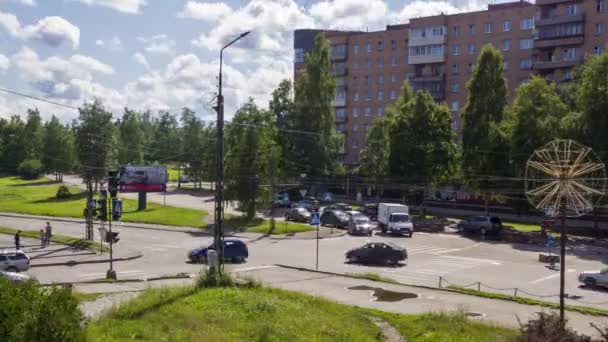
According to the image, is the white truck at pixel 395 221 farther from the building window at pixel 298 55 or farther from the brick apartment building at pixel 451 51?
the building window at pixel 298 55

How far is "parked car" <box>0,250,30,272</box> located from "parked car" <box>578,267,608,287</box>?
27.4 metres

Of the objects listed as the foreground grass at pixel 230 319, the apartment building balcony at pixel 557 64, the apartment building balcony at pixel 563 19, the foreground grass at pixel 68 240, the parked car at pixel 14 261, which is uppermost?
the apartment building balcony at pixel 563 19

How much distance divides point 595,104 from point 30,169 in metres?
103

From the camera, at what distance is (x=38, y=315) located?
10992mm

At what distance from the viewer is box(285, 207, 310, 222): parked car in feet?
197

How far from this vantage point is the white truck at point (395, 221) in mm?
51875

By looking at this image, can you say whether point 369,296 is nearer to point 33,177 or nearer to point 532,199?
point 532,199

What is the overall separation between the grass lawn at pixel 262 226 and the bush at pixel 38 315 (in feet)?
134

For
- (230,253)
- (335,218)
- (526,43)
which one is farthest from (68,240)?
(526,43)

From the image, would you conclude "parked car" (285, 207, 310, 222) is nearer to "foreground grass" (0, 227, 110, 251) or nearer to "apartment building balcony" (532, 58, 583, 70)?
"foreground grass" (0, 227, 110, 251)

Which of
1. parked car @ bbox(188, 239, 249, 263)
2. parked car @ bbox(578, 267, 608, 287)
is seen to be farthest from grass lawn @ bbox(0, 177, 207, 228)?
parked car @ bbox(578, 267, 608, 287)

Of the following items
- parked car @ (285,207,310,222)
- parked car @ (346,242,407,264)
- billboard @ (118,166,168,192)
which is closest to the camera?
parked car @ (346,242,407,264)

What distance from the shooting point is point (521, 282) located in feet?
102

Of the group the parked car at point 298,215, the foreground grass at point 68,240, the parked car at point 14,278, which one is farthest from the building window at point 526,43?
the parked car at point 14,278
